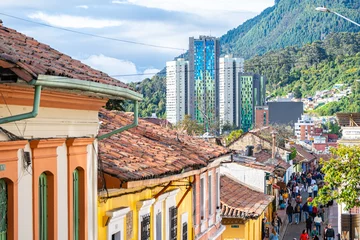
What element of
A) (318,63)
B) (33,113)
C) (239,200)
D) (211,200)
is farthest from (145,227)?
(318,63)

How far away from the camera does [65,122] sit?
22.5 feet

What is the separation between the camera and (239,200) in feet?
84.4

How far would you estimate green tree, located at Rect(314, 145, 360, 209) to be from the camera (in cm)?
1669

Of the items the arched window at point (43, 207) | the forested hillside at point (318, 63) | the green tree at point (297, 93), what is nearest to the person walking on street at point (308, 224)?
the arched window at point (43, 207)

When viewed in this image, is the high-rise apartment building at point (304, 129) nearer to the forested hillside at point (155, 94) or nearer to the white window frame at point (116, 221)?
the forested hillside at point (155, 94)

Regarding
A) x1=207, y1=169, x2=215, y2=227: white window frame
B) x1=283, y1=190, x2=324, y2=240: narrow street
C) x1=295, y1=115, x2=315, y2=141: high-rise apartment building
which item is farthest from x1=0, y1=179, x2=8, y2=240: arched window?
x1=295, y1=115, x2=315, y2=141: high-rise apartment building

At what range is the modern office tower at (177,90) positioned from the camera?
140 meters

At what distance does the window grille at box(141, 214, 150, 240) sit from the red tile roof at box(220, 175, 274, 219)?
12.2 meters

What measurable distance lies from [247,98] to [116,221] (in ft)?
522

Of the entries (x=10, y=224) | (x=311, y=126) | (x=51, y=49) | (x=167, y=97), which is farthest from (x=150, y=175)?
(x=311, y=126)

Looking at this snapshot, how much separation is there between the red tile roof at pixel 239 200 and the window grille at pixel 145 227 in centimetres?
1218

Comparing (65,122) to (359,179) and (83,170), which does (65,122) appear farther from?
(359,179)

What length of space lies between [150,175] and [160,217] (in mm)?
2745

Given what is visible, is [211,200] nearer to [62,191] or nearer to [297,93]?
[62,191]
